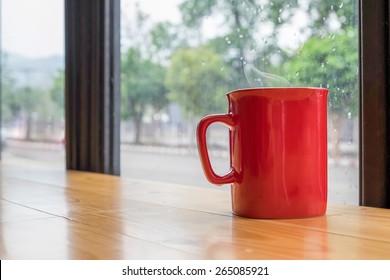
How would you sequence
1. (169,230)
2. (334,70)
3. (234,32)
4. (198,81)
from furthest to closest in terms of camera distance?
(198,81) → (234,32) → (334,70) → (169,230)

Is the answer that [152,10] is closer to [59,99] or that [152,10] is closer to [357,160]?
[59,99]

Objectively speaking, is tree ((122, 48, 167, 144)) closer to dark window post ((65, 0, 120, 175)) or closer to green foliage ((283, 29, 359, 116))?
dark window post ((65, 0, 120, 175))

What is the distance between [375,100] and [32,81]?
60.9 inches

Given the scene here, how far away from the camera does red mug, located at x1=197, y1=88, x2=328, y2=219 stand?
Answer: 22.3 inches

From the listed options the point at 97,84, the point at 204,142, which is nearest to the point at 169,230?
the point at 204,142

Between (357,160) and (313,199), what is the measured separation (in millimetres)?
209

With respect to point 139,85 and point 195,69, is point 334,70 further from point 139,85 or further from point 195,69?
point 139,85

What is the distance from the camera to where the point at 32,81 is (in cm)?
197

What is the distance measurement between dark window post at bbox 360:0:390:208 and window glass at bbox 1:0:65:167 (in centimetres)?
104

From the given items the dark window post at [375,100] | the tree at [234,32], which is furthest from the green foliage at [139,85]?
the dark window post at [375,100]

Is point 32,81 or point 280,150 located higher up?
point 32,81

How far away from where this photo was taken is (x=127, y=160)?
129cm

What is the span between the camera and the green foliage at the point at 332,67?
2.51 ft
